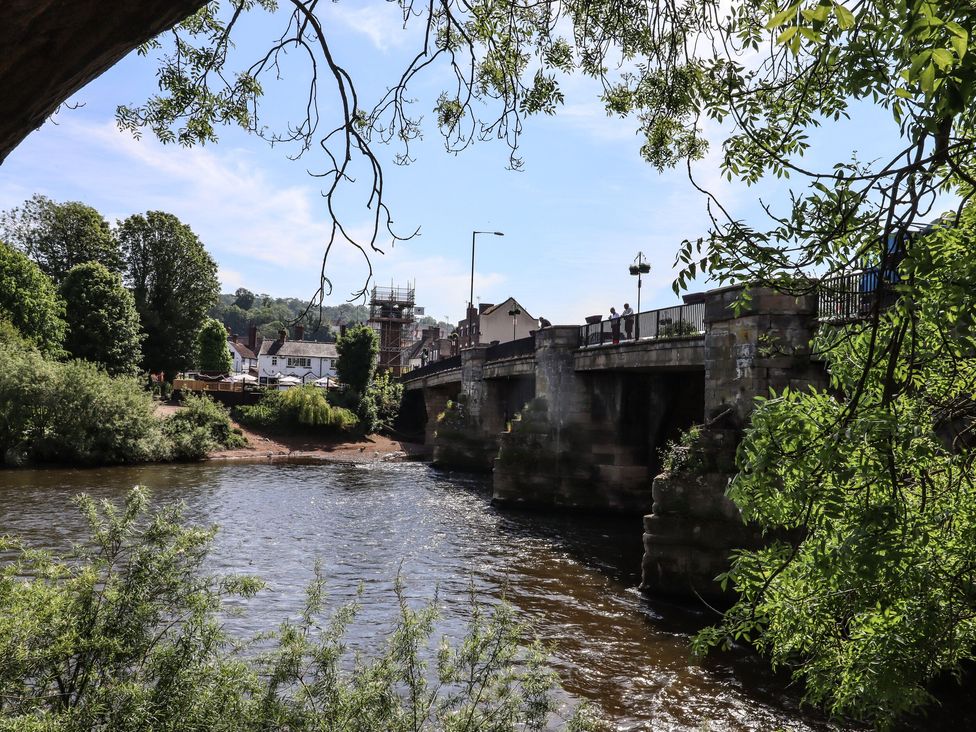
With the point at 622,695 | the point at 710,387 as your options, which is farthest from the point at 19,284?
the point at 622,695

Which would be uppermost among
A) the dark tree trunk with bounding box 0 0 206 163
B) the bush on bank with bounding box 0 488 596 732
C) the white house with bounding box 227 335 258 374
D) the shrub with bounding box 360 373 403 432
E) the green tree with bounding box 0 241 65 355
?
the white house with bounding box 227 335 258 374

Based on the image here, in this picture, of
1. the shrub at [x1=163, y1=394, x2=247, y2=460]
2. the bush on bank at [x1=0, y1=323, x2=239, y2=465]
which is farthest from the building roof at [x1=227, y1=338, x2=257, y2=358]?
the bush on bank at [x1=0, y1=323, x2=239, y2=465]

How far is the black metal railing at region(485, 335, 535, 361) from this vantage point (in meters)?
31.5

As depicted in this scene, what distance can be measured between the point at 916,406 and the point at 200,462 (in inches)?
1551

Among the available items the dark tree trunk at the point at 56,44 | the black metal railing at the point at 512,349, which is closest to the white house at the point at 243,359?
the black metal railing at the point at 512,349

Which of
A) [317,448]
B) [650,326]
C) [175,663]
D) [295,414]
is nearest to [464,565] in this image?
[650,326]

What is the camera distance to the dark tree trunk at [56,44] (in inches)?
82.9

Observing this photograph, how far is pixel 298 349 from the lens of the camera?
86688 mm

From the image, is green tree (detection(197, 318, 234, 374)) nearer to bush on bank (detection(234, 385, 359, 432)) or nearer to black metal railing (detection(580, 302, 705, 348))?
bush on bank (detection(234, 385, 359, 432))

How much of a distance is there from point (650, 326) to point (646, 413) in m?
4.71

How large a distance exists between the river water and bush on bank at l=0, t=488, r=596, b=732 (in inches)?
45.8

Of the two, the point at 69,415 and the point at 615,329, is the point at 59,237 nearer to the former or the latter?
the point at 69,415

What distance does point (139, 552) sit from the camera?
6031 mm

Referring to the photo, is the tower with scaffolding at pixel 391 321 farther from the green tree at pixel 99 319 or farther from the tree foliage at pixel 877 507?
the tree foliage at pixel 877 507
